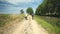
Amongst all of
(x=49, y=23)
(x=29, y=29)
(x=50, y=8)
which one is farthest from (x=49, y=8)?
(x=29, y=29)

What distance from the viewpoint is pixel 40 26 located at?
11.3ft

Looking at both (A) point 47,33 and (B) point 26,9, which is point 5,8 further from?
(A) point 47,33

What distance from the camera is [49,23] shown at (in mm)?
3359

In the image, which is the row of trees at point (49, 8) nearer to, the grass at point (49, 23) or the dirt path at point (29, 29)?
the grass at point (49, 23)

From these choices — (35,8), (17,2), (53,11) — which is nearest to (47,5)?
(53,11)

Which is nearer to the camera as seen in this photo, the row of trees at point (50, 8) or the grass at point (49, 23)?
the grass at point (49, 23)

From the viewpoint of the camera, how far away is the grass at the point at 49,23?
10.6ft

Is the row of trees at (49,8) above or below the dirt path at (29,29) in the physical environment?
above

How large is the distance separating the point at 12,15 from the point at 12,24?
191 millimetres

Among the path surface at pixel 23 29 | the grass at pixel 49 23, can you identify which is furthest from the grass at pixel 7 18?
the grass at pixel 49 23

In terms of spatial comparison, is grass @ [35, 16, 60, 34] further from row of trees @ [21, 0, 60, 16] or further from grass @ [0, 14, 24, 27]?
grass @ [0, 14, 24, 27]

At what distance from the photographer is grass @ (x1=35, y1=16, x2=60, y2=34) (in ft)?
10.6

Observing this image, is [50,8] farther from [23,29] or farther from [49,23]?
[23,29]

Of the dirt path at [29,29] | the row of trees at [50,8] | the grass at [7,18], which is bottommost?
the dirt path at [29,29]
